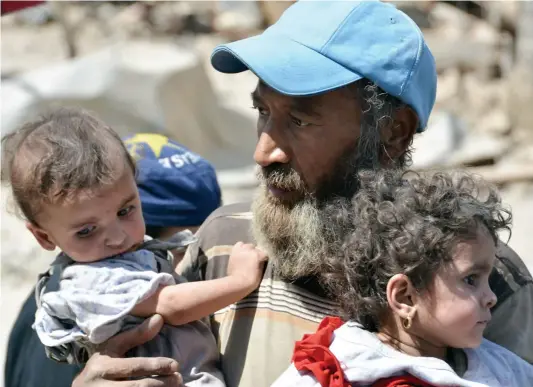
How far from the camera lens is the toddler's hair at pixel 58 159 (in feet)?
8.11

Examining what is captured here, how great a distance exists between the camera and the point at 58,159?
248 cm

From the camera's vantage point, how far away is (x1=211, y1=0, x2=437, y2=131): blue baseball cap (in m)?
2.54

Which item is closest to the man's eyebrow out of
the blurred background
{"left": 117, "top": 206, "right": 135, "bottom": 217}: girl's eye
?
{"left": 117, "top": 206, "right": 135, "bottom": 217}: girl's eye

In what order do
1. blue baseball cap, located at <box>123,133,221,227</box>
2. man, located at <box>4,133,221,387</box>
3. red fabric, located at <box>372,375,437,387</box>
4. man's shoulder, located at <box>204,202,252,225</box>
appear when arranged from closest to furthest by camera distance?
1. red fabric, located at <box>372,375,437,387</box>
2. man's shoulder, located at <box>204,202,252,225</box>
3. man, located at <box>4,133,221,387</box>
4. blue baseball cap, located at <box>123,133,221,227</box>

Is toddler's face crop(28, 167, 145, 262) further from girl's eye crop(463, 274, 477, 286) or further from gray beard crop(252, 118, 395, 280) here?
girl's eye crop(463, 274, 477, 286)

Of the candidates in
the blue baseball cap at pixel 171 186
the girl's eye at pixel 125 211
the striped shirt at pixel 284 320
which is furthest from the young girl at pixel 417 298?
the blue baseball cap at pixel 171 186

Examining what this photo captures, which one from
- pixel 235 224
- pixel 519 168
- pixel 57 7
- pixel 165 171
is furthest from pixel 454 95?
pixel 235 224

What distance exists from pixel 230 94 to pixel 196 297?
9705 millimetres

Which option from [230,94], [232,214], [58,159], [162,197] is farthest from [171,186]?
[230,94]

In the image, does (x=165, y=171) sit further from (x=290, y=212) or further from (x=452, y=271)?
(x=452, y=271)

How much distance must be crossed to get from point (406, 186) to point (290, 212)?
0.38 meters

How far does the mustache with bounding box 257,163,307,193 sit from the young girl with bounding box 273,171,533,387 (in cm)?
24

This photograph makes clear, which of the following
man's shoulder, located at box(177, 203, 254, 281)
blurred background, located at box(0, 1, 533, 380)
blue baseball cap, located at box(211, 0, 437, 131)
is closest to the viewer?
blue baseball cap, located at box(211, 0, 437, 131)

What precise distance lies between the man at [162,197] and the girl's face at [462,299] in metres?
1.57
